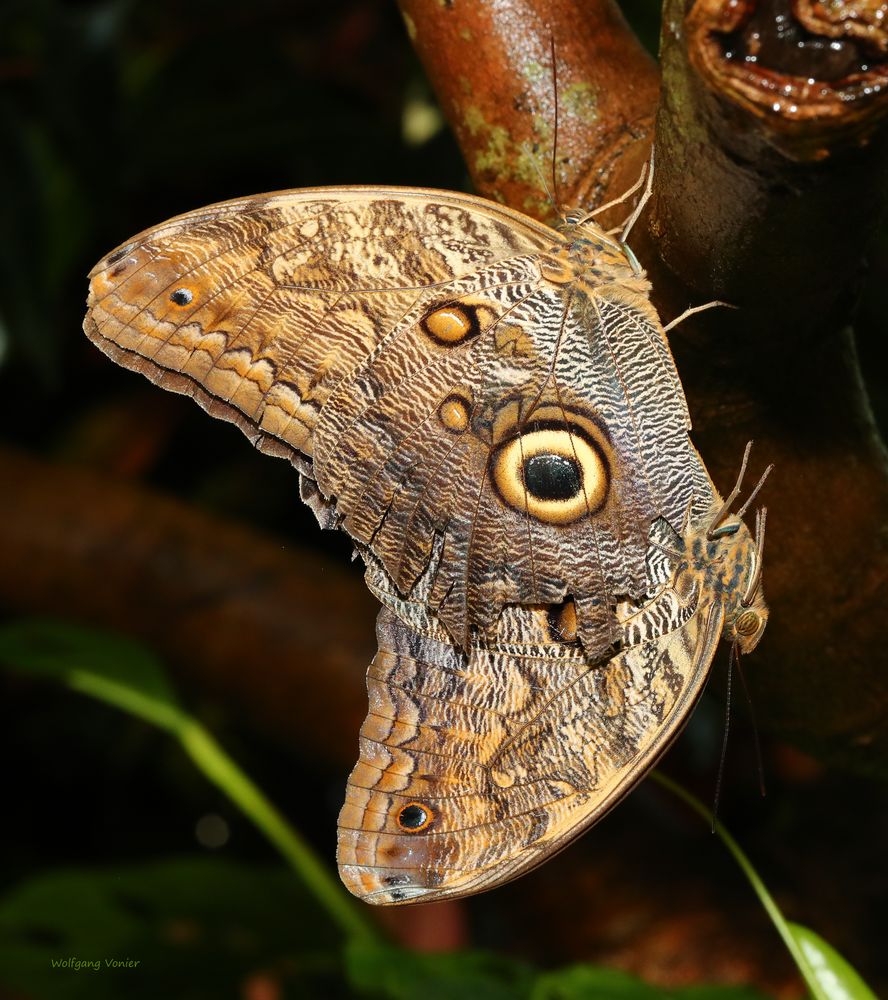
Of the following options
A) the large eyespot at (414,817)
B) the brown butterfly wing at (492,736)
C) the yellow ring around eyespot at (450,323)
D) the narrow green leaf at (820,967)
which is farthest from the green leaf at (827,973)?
the yellow ring around eyespot at (450,323)

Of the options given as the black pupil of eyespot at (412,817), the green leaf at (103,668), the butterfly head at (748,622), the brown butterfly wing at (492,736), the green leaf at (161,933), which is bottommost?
the green leaf at (161,933)

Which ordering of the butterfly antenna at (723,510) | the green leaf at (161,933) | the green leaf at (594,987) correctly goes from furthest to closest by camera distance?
1. the green leaf at (161,933)
2. the green leaf at (594,987)
3. the butterfly antenna at (723,510)

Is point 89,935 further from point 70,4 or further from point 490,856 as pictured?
point 70,4

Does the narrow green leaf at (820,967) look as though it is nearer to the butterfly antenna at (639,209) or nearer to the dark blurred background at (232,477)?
the dark blurred background at (232,477)

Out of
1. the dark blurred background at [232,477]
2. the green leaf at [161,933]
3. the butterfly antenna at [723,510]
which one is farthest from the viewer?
the dark blurred background at [232,477]

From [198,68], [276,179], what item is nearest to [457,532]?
[198,68]

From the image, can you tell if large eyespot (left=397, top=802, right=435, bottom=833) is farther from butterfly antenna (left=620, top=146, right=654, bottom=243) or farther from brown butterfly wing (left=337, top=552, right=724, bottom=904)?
butterfly antenna (left=620, top=146, right=654, bottom=243)

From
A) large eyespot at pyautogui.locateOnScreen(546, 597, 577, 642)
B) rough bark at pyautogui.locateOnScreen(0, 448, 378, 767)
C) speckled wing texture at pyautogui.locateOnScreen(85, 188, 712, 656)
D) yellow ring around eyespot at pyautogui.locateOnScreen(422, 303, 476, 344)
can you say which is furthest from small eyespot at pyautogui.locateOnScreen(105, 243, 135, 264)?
rough bark at pyautogui.locateOnScreen(0, 448, 378, 767)
